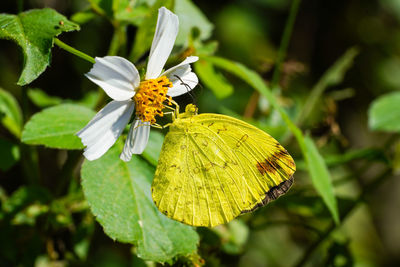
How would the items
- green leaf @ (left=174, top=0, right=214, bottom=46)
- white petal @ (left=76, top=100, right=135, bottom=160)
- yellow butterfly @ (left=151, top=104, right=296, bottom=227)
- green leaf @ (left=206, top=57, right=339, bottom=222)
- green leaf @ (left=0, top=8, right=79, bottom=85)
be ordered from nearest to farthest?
green leaf @ (left=0, top=8, right=79, bottom=85), white petal @ (left=76, top=100, right=135, bottom=160), yellow butterfly @ (left=151, top=104, right=296, bottom=227), green leaf @ (left=206, top=57, right=339, bottom=222), green leaf @ (left=174, top=0, right=214, bottom=46)

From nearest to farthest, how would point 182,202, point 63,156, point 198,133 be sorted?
point 182,202 → point 198,133 → point 63,156

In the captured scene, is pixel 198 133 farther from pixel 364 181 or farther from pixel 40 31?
pixel 364 181

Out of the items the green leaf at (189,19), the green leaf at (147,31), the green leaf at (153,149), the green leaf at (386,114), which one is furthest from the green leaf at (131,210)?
the green leaf at (386,114)

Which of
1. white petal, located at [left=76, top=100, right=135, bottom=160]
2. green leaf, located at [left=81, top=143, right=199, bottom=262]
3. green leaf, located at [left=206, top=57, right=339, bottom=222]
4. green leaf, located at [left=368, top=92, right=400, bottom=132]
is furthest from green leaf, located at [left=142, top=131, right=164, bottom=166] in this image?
green leaf, located at [left=368, top=92, right=400, bottom=132]

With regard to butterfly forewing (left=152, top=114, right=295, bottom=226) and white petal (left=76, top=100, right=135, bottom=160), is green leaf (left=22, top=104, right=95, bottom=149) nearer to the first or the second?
white petal (left=76, top=100, right=135, bottom=160)

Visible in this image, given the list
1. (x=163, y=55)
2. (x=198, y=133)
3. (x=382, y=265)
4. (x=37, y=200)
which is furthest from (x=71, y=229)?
(x=382, y=265)

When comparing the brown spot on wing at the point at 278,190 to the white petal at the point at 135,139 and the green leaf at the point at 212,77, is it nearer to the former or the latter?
the white petal at the point at 135,139
